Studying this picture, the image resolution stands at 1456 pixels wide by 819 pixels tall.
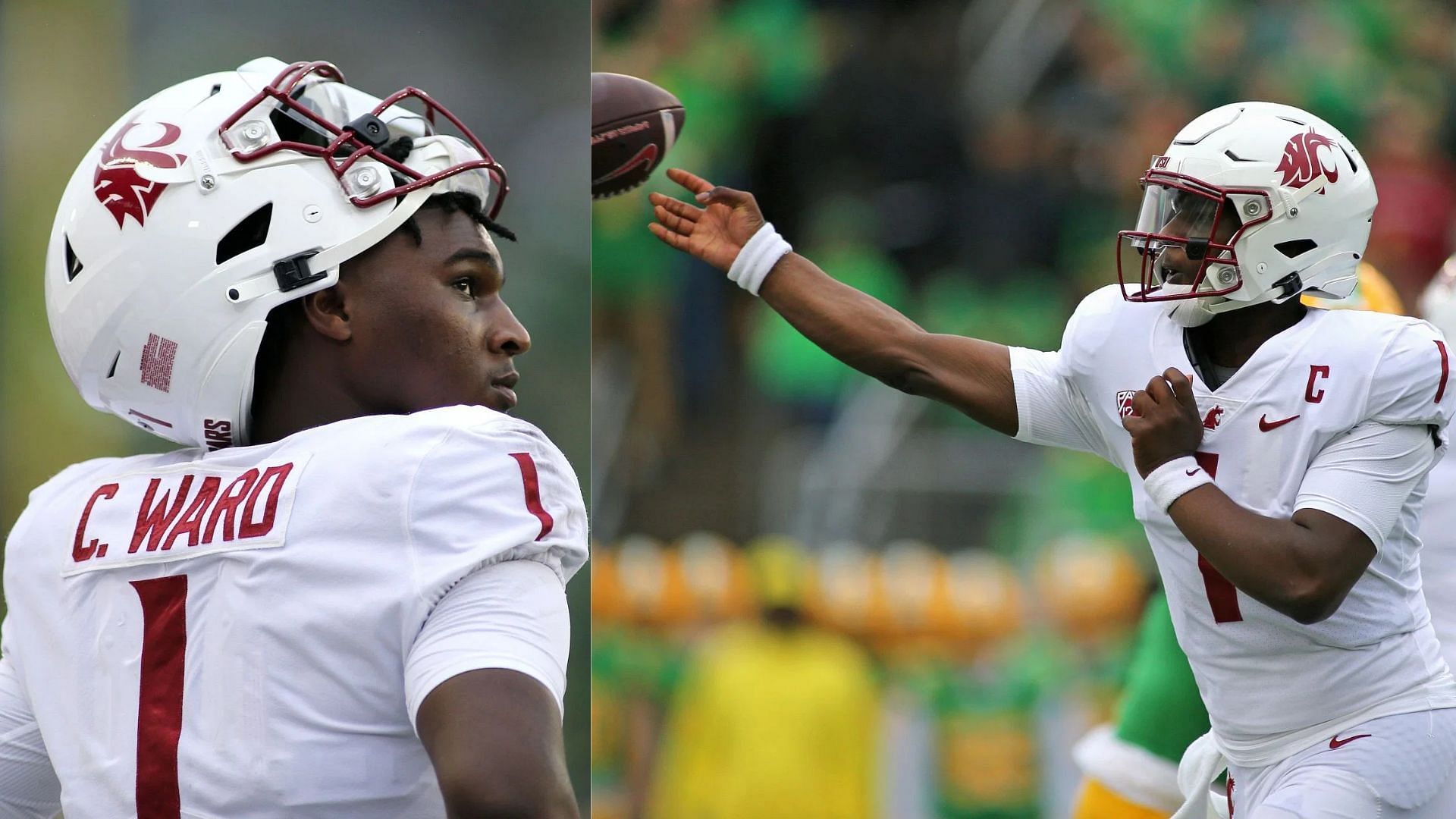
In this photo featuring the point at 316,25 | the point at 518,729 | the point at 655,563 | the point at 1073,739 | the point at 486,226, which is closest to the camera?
the point at 518,729

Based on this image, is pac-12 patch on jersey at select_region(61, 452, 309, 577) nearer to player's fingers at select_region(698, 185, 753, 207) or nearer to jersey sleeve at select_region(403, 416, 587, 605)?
jersey sleeve at select_region(403, 416, 587, 605)

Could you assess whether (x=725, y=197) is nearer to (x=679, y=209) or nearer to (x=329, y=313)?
(x=679, y=209)

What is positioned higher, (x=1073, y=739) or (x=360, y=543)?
(x=360, y=543)

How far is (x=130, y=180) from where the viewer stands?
1.57 metres

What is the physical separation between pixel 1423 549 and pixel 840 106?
420 cm

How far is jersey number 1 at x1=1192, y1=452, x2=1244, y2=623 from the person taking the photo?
240cm

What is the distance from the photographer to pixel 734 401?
662 centimetres

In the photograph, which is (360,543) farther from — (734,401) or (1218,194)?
(734,401)

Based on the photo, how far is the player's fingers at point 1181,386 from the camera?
7.63ft

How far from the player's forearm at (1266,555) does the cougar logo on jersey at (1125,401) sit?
9.3 inches

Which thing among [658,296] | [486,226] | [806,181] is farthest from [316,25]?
[486,226]

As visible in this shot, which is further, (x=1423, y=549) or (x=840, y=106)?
(x=840, y=106)

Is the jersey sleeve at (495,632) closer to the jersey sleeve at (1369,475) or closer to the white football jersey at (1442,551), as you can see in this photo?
the jersey sleeve at (1369,475)

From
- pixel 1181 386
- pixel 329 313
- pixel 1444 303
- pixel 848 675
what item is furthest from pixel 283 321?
pixel 848 675
